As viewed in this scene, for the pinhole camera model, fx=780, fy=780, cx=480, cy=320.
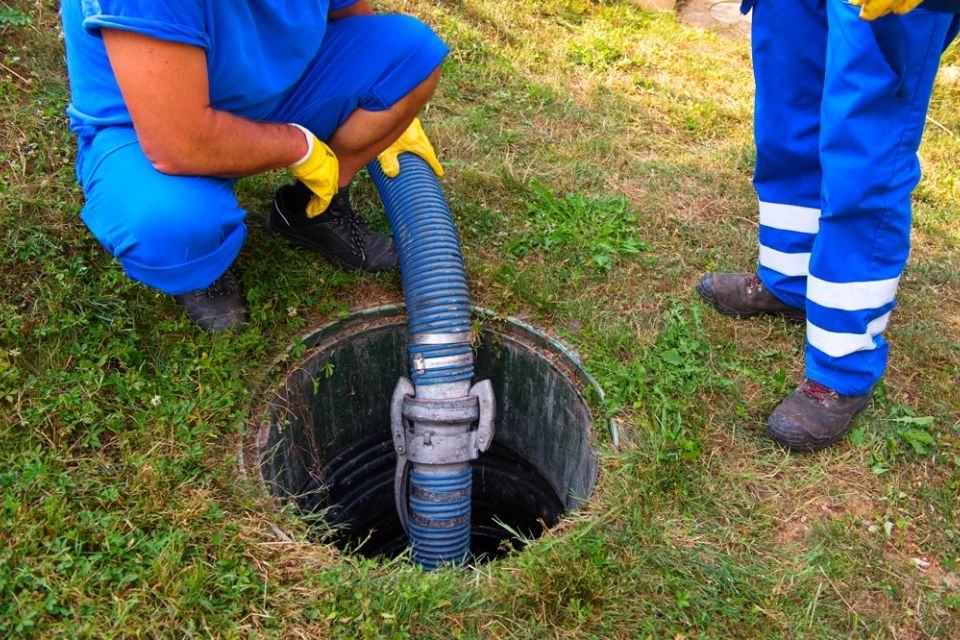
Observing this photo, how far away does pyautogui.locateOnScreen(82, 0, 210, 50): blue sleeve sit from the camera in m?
1.61

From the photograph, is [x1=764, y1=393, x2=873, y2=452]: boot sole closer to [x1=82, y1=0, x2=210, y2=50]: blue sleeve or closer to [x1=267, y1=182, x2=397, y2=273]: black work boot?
[x1=267, y1=182, x2=397, y2=273]: black work boot

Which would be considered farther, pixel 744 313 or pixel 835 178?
pixel 744 313

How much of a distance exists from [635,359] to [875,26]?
44.5 inches

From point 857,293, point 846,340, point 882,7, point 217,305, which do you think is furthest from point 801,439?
point 217,305

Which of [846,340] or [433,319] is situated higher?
[846,340]

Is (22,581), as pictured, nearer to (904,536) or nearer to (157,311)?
(157,311)

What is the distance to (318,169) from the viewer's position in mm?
2209

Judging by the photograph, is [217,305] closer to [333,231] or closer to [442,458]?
[333,231]

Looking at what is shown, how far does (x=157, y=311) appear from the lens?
7.71ft

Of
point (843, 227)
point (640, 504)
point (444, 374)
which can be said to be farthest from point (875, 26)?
point (444, 374)

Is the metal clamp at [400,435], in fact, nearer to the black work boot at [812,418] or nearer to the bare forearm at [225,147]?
the bare forearm at [225,147]

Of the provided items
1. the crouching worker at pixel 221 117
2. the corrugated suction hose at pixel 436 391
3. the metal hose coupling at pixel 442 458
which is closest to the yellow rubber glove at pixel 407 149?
the crouching worker at pixel 221 117

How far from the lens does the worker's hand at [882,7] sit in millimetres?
1686

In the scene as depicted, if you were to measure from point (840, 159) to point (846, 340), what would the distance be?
20.3 inches
